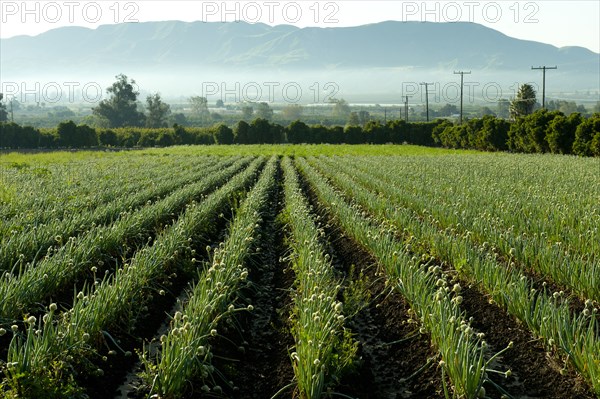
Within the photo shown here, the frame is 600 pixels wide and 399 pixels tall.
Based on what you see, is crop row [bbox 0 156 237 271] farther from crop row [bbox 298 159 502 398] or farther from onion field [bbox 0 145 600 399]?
crop row [bbox 298 159 502 398]

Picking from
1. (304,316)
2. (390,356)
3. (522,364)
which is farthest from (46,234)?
(522,364)

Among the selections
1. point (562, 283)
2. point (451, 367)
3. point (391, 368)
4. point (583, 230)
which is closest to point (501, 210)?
point (583, 230)

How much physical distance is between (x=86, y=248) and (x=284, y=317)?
2846mm

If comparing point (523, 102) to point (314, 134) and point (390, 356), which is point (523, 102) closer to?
point (314, 134)

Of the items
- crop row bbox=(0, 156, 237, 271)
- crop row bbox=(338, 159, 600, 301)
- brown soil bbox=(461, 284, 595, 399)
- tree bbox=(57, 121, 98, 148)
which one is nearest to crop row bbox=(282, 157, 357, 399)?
brown soil bbox=(461, 284, 595, 399)

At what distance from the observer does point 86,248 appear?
26.3 feet

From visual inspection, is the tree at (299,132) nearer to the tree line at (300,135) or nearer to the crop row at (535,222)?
the tree line at (300,135)

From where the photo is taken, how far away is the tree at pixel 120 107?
146875 millimetres

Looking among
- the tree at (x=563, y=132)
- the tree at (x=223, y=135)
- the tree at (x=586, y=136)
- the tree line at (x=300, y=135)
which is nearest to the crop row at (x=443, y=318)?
the tree at (x=586, y=136)

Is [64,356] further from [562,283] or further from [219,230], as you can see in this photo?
[219,230]

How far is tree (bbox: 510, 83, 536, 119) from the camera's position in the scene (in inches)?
3361

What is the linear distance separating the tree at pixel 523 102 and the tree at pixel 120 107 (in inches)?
→ 3612

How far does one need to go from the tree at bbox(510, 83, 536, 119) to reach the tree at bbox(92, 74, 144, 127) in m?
91.8

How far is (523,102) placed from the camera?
85.3 meters
